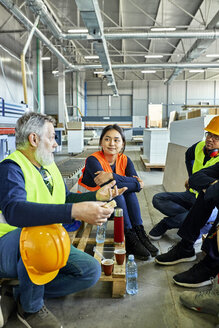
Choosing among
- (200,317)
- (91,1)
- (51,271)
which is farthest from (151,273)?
(91,1)

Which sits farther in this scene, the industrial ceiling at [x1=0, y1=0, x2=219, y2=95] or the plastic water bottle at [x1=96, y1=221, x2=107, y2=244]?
the industrial ceiling at [x1=0, y1=0, x2=219, y2=95]

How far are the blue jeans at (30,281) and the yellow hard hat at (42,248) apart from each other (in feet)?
0.28

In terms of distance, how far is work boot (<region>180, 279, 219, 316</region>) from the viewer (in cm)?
167

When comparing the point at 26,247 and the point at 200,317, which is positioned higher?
the point at 26,247

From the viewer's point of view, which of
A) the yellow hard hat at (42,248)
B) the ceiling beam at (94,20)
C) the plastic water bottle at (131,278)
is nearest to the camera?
the yellow hard hat at (42,248)

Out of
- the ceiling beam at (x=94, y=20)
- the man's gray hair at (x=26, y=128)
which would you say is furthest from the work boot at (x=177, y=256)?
the ceiling beam at (x=94, y=20)

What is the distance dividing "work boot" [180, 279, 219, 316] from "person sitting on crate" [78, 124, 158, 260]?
705 mm

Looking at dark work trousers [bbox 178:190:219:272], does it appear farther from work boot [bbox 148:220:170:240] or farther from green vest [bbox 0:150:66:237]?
green vest [bbox 0:150:66:237]

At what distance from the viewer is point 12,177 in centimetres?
139

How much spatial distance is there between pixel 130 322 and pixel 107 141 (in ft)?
5.29

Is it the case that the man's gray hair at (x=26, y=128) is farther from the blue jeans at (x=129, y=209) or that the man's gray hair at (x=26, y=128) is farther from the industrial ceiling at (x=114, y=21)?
the industrial ceiling at (x=114, y=21)

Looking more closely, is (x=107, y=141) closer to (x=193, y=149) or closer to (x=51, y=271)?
(x=193, y=149)

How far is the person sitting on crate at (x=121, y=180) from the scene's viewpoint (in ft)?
8.19

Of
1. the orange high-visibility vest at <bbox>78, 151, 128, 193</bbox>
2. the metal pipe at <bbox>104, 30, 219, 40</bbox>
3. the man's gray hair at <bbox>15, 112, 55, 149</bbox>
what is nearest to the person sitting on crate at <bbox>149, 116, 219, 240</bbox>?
the orange high-visibility vest at <bbox>78, 151, 128, 193</bbox>
